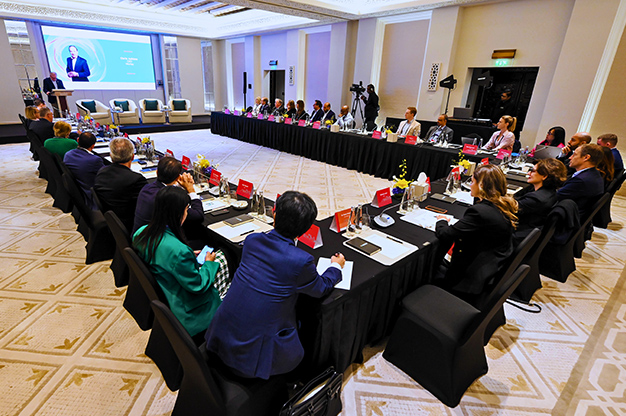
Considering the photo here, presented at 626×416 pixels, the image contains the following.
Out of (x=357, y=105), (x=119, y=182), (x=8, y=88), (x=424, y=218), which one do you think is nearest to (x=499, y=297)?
(x=424, y=218)

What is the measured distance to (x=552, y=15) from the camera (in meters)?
5.72

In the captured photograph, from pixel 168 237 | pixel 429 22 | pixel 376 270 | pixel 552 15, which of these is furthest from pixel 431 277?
pixel 429 22

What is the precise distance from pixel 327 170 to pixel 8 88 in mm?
9675

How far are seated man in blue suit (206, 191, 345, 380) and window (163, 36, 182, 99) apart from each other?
12526mm

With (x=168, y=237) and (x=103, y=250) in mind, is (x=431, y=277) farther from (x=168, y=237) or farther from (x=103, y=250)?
(x=103, y=250)

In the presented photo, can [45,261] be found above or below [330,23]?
below

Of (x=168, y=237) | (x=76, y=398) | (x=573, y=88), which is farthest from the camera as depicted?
(x=573, y=88)

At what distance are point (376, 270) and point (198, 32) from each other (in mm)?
12653

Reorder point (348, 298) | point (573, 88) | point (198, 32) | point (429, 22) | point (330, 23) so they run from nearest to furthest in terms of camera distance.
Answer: point (348, 298) → point (573, 88) → point (429, 22) → point (330, 23) → point (198, 32)

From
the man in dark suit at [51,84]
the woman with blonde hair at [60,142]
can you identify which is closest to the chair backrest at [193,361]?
the woman with blonde hair at [60,142]

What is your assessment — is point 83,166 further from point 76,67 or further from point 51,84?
point 76,67

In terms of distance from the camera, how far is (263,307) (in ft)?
3.76

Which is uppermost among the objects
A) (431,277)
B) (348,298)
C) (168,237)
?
(168,237)

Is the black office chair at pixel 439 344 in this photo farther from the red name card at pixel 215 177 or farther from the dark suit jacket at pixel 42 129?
the dark suit jacket at pixel 42 129
